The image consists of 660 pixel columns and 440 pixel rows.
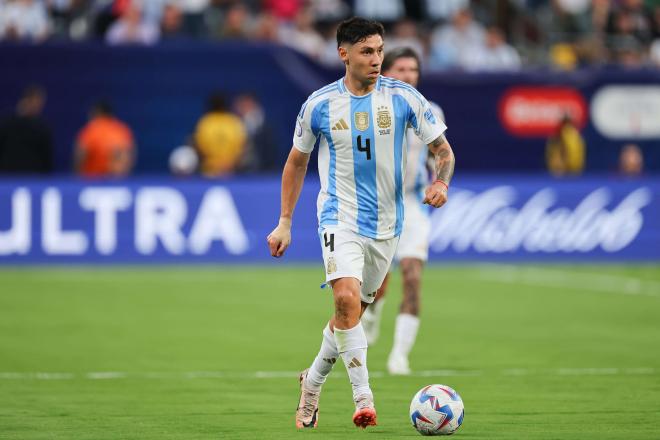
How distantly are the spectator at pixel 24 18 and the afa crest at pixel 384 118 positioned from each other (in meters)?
16.2

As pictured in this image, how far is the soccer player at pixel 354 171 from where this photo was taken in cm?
877

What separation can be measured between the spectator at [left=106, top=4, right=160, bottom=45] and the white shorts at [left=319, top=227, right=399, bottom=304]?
52.3 ft

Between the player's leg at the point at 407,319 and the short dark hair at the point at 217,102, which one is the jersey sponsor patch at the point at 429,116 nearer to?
the player's leg at the point at 407,319

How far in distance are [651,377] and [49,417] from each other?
4.99 m

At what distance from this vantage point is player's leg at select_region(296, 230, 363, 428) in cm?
878

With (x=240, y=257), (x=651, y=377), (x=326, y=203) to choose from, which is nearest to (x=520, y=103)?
(x=240, y=257)

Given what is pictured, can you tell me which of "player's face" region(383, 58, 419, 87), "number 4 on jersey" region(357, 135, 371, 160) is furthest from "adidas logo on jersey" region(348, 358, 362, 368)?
"player's face" region(383, 58, 419, 87)

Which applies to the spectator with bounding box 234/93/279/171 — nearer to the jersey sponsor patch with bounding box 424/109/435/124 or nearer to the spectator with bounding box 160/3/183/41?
the spectator with bounding box 160/3/183/41

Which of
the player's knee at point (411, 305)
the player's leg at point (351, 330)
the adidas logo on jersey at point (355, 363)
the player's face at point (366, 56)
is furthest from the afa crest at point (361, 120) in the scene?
the player's knee at point (411, 305)

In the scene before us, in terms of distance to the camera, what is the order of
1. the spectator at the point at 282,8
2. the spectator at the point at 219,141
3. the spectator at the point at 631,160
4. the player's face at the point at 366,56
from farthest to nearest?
1. the spectator at the point at 282,8
2. the spectator at the point at 631,160
3. the spectator at the point at 219,141
4. the player's face at the point at 366,56

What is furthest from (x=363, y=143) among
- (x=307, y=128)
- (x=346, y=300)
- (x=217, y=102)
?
(x=217, y=102)

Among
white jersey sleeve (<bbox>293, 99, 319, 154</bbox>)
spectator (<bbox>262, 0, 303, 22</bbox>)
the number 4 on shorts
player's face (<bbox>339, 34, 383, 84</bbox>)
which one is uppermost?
spectator (<bbox>262, 0, 303, 22</bbox>)

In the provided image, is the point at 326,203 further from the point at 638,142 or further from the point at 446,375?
the point at 638,142

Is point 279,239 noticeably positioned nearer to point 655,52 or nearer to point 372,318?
point 372,318
